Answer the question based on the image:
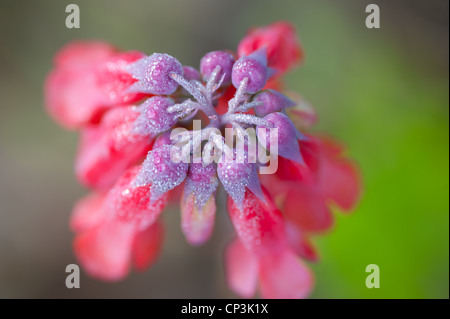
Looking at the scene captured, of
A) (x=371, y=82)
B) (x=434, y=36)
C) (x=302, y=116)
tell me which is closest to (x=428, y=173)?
(x=371, y=82)

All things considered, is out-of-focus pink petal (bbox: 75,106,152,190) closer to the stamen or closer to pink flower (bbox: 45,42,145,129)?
pink flower (bbox: 45,42,145,129)

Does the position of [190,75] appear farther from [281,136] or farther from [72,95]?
[72,95]

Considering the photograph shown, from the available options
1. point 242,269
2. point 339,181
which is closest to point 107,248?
point 242,269

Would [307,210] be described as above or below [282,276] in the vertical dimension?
above

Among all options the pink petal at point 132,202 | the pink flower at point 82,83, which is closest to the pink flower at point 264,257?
the pink petal at point 132,202

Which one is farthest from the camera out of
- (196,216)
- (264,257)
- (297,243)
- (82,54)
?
(82,54)

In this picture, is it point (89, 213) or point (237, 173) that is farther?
point (89, 213)

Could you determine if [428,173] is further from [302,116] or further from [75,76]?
[75,76]
